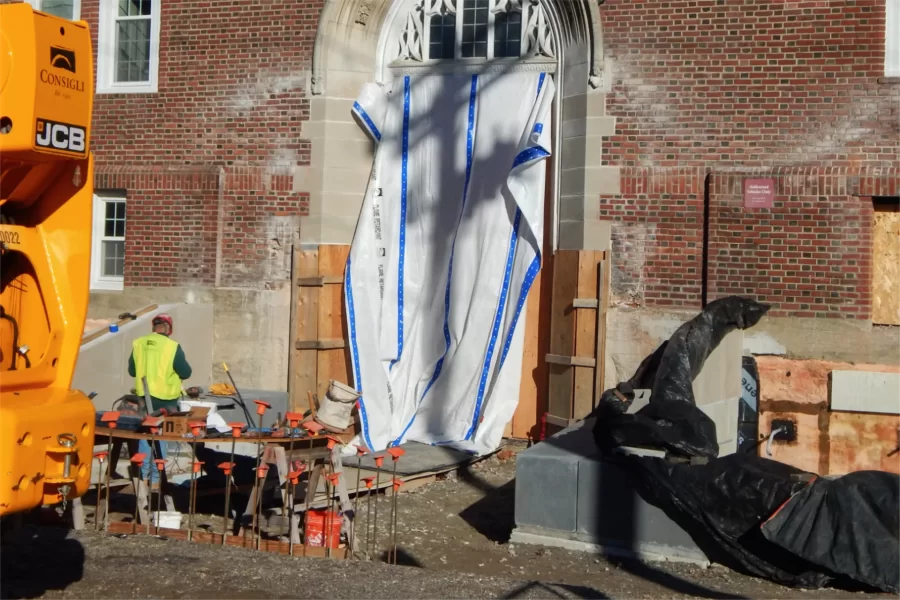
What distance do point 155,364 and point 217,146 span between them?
13.4ft

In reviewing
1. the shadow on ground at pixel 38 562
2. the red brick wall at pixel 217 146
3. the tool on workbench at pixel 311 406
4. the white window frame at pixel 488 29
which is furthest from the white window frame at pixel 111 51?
the shadow on ground at pixel 38 562

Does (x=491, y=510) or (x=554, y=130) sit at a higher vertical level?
(x=554, y=130)

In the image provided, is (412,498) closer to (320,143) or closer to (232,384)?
(232,384)

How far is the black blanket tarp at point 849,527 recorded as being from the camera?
23.8 ft

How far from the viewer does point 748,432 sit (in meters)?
11.2

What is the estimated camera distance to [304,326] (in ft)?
42.4

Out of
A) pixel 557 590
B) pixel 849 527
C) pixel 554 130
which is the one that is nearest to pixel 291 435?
pixel 557 590

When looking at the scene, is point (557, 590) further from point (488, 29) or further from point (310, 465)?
point (488, 29)

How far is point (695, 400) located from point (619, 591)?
2669 millimetres

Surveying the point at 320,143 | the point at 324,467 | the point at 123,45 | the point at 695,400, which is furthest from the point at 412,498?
the point at 123,45

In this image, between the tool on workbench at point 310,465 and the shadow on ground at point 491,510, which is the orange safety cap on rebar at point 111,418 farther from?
the shadow on ground at point 491,510

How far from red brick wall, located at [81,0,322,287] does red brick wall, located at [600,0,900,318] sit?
4.05 meters

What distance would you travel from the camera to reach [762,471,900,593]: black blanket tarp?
7.25 metres

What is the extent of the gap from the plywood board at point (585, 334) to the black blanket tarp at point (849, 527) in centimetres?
438
